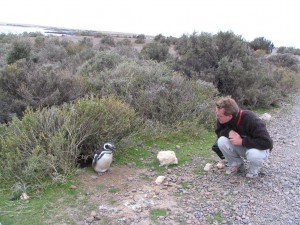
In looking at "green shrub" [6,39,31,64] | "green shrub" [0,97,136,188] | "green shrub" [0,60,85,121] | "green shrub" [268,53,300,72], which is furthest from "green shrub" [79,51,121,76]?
"green shrub" [268,53,300,72]

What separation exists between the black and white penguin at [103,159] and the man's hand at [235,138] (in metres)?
→ 1.75

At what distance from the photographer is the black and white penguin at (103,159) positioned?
16.8 ft

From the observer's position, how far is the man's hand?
188 inches

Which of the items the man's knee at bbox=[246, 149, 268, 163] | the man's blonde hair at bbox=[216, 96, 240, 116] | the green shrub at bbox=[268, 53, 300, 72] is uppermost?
the man's blonde hair at bbox=[216, 96, 240, 116]

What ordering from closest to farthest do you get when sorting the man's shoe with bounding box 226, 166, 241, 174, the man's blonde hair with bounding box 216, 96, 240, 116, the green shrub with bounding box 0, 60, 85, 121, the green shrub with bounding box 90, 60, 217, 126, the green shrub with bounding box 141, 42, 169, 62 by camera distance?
1. the man's blonde hair with bounding box 216, 96, 240, 116
2. the man's shoe with bounding box 226, 166, 241, 174
3. the green shrub with bounding box 0, 60, 85, 121
4. the green shrub with bounding box 90, 60, 217, 126
5. the green shrub with bounding box 141, 42, 169, 62

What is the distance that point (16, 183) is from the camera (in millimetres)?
4730

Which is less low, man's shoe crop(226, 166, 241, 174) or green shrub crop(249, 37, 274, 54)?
green shrub crop(249, 37, 274, 54)

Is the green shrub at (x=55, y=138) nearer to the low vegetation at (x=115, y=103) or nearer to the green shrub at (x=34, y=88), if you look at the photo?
the low vegetation at (x=115, y=103)

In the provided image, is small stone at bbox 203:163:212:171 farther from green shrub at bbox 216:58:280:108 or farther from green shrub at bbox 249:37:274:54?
green shrub at bbox 249:37:274:54

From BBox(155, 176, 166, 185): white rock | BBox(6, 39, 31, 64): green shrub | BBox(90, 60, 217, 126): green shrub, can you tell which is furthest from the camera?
BBox(6, 39, 31, 64): green shrub

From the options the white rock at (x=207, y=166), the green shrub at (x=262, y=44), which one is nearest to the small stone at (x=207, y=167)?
the white rock at (x=207, y=166)

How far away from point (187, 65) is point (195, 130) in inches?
187

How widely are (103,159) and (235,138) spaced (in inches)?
75.1

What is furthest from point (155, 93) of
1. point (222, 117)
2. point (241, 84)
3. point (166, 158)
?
point (241, 84)
